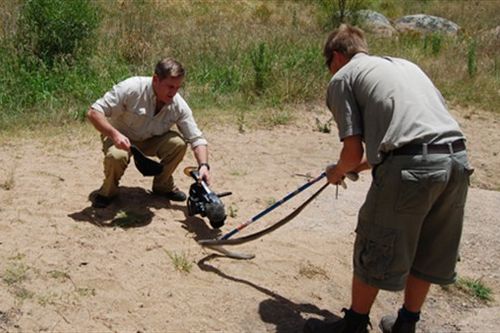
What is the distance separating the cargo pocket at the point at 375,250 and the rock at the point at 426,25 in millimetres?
13180

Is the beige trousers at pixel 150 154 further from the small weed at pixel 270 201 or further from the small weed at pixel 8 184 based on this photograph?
the small weed at pixel 270 201

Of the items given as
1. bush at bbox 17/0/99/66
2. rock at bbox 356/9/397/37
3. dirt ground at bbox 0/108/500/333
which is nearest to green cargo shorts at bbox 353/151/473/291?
dirt ground at bbox 0/108/500/333

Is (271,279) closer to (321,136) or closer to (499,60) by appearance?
(321,136)

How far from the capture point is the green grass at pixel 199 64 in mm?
7242

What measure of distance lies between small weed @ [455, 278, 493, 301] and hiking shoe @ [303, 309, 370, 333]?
1.18 metres

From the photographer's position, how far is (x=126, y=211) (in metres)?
4.60

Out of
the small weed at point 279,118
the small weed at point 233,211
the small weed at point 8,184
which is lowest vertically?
the small weed at point 233,211

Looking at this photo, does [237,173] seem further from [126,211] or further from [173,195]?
[126,211]

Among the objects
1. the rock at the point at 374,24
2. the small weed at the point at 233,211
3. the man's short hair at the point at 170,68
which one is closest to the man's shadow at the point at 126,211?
the small weed at the point at 233,211

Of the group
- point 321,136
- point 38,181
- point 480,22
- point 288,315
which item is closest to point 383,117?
point 288,315

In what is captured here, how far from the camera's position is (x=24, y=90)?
714 cm

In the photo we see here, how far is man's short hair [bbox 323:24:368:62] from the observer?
3.04m

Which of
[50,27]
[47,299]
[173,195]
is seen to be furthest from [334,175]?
[50,27]

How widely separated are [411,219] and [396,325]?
777 mm
